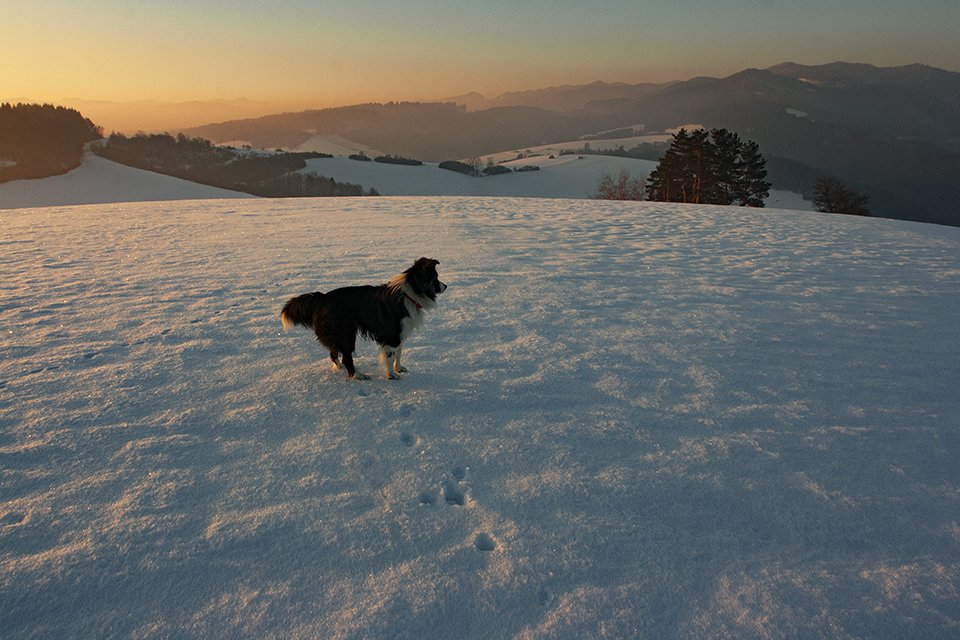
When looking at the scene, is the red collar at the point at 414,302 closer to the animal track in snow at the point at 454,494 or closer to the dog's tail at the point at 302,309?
the dog's tail at the point at 302,309

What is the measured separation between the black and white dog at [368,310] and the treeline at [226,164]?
10894 cm

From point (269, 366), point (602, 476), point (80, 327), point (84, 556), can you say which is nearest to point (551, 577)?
point (602, 476)

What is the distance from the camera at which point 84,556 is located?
3652 mm

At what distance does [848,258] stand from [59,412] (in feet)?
57.5

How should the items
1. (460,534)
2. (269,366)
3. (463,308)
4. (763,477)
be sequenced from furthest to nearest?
1. (463,308)
2. (269,366)
3. (763,477)
4. (460,534)

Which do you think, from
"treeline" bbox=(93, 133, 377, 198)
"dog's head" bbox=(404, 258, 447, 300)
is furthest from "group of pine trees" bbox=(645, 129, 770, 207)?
"treeline" bbox=(93, 133, 377, 198)

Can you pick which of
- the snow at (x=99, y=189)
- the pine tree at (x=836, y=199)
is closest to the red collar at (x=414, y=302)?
the pine tree at (x=836, y=199)

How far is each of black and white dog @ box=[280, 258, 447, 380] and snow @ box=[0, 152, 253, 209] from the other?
193 feet

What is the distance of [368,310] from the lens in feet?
20.6

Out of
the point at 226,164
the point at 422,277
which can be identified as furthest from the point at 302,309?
the point at 226,164

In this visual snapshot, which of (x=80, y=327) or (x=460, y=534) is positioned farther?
(x=80, y=327)

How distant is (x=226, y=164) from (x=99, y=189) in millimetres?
78842

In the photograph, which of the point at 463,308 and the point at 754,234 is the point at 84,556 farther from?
the point at 754,234

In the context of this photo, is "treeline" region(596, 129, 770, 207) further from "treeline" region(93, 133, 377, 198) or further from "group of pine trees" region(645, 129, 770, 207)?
"treeline" region(93, 133, 377, 198)
